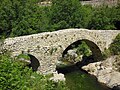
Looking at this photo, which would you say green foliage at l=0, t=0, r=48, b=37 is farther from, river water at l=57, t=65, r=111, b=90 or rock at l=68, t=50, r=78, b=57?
rock at l=68, t=50, r=78, b=57

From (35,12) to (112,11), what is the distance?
24.6ft

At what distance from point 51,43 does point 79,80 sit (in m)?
3.72

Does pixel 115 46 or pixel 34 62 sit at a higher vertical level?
pixel 115 46

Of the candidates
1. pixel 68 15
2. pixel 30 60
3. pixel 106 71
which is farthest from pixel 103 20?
pixel 30 60

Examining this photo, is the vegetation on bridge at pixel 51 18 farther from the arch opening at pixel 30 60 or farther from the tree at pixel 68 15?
the arch opening at pixel 30 60

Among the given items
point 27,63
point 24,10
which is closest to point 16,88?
point 27,63

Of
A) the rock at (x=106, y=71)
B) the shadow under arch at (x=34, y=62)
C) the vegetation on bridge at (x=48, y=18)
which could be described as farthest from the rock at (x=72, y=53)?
the shadow under arch at (x=34, y=62)

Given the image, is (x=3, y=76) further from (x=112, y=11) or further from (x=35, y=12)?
(x=112, y=11)

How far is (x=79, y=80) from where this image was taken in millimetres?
27250

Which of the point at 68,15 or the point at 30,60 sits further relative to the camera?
the point at 68,15

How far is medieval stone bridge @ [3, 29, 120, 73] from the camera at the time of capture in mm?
24714

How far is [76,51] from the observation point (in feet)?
110

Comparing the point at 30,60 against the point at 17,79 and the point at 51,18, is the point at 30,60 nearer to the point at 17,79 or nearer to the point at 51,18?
the point at 51,18

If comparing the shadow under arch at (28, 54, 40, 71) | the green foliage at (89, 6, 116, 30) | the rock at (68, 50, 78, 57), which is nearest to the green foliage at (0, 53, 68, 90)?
the shadow under arch at (28, 54, 40, 71)
